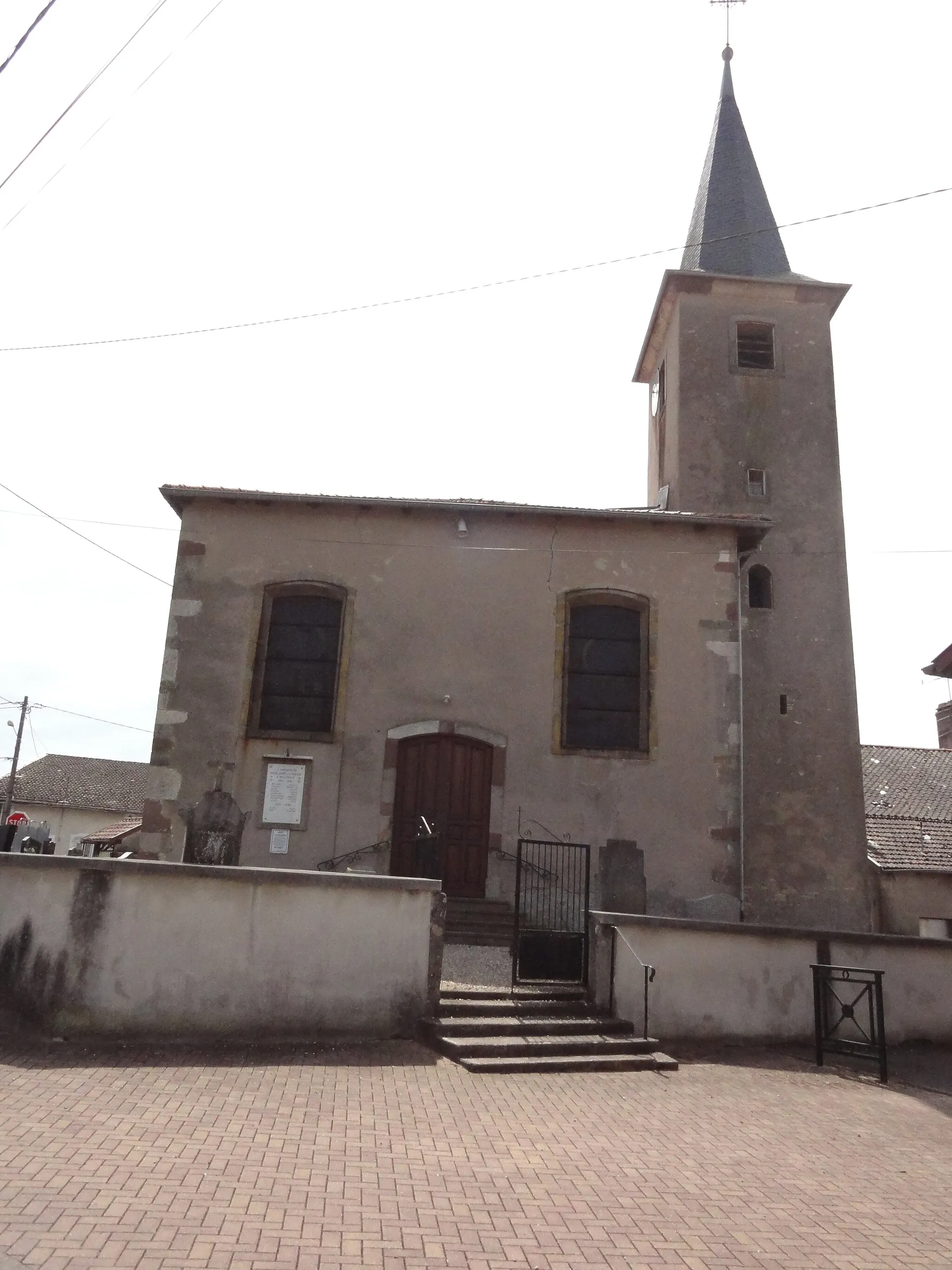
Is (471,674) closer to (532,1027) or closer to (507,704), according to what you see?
(507,704)

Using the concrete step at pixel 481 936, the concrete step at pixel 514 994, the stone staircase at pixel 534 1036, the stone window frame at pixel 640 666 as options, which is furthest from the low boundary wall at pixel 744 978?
the stone window frame at pixel 640 666

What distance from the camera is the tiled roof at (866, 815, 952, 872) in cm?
2019

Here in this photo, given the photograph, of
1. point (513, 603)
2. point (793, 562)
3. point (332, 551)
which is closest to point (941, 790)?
point (793, 562)

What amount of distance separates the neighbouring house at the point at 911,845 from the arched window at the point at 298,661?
10.3 meters

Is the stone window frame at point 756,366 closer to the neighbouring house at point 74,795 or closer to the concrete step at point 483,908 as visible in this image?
the concrete step at point 483,908

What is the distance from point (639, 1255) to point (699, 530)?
10.9 m

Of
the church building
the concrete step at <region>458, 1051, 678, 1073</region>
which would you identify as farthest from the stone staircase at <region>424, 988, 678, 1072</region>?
the church building

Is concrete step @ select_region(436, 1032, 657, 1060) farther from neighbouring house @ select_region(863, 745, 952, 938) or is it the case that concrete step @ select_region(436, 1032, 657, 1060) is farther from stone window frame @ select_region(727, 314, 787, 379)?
stone window frame @ select_region(727, 314, 787, 379)

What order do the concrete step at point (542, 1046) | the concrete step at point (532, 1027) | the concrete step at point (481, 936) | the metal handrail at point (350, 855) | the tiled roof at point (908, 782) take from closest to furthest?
the concrete step at point (542, 1046) → the concrete step at point (532, 1027) → the concrete step at point (481, 936) → the metal handrail at point (350, 855) → the tiled roof at point (908, 782)

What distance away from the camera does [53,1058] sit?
22.6 ft

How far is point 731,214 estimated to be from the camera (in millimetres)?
19594

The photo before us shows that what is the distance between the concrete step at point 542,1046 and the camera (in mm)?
7711

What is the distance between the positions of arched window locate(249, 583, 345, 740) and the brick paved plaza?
6195mm

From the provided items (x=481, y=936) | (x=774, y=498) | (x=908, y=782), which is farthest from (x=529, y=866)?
(x=908, y=782)
